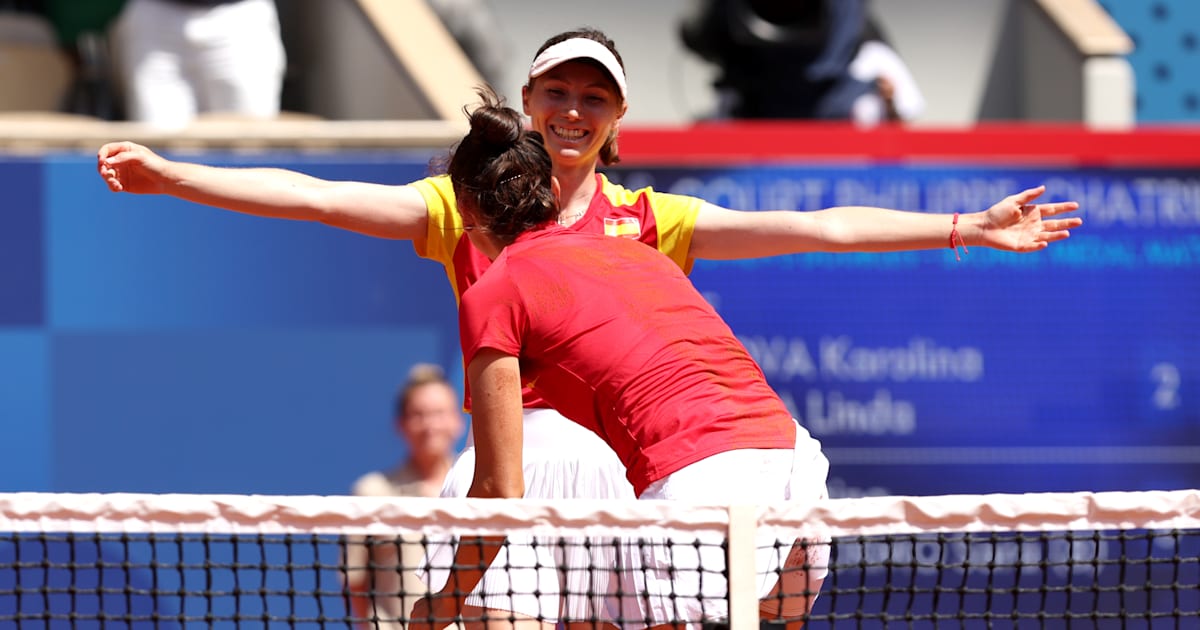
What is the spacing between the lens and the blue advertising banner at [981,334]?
7508 mm

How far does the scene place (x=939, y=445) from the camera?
7.57 meters

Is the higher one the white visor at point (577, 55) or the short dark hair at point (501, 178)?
the white visor at point (577, 55)

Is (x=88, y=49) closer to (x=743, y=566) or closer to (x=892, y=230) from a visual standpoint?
(x=892, y=230)

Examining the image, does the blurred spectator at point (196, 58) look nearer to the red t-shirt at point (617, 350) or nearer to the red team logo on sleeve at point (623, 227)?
the red team logo on sleeve at point (623, 227)

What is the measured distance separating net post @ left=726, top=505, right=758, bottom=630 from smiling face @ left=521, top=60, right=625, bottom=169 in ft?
3.36

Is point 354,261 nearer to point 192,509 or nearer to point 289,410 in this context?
point 289,410

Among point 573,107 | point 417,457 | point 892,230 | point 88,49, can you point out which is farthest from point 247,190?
point 88,49

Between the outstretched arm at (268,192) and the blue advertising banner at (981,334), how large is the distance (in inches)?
138

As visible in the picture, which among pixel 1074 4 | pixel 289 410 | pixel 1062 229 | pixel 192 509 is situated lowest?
pixel 192 509

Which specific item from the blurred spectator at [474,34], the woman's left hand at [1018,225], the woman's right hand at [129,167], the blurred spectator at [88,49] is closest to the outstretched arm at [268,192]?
the woman's right hand at [129,167]

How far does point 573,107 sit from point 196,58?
4.14 metres

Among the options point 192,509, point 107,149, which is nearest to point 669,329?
point 192,509

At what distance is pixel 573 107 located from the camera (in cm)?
395

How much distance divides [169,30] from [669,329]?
4.75m
